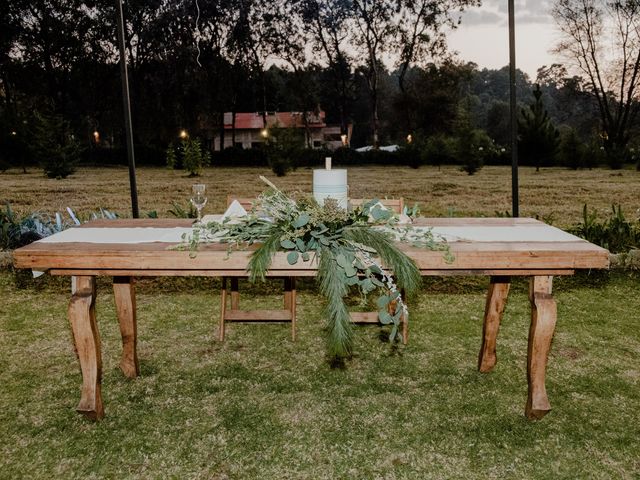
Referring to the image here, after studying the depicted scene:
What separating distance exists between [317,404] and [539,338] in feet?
3.56

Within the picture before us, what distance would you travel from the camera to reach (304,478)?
6.82ft

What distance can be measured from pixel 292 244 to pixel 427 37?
90.0ft

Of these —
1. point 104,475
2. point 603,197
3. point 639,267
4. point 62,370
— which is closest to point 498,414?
point 104,475

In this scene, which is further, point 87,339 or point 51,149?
point 51,149

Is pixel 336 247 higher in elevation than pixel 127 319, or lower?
higher

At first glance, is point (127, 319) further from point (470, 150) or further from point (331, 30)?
point (331, 30)

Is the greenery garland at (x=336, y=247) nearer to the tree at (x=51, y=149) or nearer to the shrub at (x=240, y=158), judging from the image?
the tree at (x=51, y=149)

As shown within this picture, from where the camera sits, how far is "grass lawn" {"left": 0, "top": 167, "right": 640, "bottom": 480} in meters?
2.19

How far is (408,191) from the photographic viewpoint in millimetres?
13141

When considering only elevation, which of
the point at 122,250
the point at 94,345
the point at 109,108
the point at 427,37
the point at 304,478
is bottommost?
the point at 304,478

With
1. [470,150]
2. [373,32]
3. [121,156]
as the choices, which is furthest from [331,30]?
[470,150]

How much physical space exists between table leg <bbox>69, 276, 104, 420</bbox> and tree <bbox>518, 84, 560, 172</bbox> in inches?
703

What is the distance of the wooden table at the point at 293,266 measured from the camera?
2.06 metres

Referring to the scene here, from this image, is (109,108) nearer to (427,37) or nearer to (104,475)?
(427,37)
